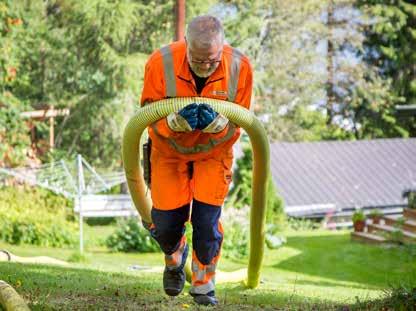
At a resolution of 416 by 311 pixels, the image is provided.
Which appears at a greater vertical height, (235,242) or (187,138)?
(187,138)

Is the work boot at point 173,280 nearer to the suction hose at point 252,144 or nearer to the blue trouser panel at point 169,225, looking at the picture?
the blue trouser panel at point 169,225

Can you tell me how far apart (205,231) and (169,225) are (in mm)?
260

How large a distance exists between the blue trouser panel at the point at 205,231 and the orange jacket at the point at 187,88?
0.39 metres

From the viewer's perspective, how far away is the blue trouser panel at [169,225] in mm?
5930

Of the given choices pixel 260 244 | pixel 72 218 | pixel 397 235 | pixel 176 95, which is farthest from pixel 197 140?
pixel 72 218

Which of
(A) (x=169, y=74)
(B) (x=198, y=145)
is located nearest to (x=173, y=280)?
(B) (x=198, y=145)

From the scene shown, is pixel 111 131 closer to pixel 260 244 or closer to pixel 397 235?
pixel 397 235

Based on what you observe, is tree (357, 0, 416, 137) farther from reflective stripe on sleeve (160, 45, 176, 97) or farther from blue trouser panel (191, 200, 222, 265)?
reflective stripe on sleeve (160, 45, 176, 97)

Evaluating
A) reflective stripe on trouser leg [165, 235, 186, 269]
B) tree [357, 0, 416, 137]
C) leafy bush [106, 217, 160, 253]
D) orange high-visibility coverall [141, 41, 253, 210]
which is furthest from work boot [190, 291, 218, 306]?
tree [357, 0, 416, 137]

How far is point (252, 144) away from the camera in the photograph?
5.99 metres

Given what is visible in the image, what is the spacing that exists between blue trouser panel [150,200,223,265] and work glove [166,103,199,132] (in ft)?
2.41

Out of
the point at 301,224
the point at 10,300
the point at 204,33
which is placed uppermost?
the point at 204,33

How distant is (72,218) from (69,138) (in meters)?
8.20

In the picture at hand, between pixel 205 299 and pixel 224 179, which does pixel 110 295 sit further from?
pixel 224 179
